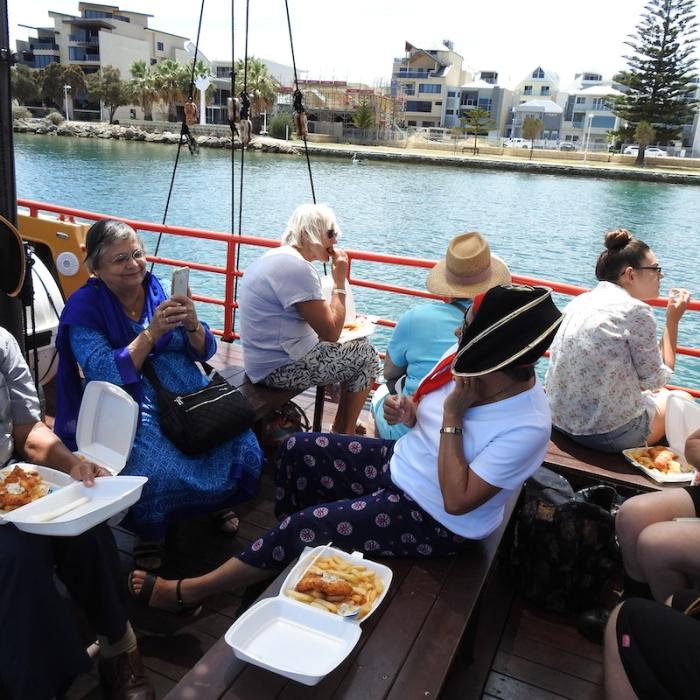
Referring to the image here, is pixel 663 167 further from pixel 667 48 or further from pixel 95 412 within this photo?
pixel 95 412

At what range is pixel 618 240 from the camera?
2693mm

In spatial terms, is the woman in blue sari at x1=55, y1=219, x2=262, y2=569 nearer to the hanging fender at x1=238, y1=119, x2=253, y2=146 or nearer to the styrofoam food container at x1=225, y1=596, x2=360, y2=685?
the styrofoam food container at x1=225, y1=596, x2=360, y2=685

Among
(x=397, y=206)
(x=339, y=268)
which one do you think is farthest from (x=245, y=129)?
(x=397, y=206)

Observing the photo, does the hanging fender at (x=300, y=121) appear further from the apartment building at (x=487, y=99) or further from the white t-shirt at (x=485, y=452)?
the apartment building at (x=487, y=99)

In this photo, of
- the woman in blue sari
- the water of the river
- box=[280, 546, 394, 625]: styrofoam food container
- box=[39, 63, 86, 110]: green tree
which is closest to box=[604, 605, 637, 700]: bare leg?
box=[280, 546, 394, 625]: styrofoam food container

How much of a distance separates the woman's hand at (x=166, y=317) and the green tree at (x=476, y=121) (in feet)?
209

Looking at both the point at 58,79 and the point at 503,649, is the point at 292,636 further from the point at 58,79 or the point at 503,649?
the point at 58,79

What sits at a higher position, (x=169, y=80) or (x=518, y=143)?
(x=169, y=80)

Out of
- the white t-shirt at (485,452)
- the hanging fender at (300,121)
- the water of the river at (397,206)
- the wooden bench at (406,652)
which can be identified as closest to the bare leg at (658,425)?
the wooden bench at (406,652)

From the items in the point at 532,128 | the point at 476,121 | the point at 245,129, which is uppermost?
the point at 476,121

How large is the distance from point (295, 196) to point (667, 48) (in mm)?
35301

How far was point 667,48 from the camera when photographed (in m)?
45.7

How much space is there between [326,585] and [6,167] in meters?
1.92

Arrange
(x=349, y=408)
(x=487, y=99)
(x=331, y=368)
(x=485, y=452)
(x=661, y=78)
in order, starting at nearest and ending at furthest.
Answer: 1. (x=485, y=452)
2. (x=331, y=368)
3. (x=349, y=408)
4. (x=661, y=78)
5. (x=487, y=99)
